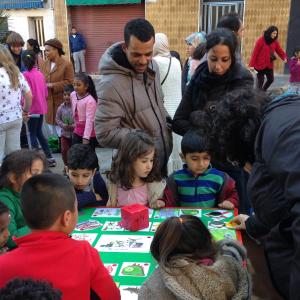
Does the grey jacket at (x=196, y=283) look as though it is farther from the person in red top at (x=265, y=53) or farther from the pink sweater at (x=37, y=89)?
the person in red top at (x=265, y=53)

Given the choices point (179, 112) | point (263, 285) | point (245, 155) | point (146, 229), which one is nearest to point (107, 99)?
point (179, 112)

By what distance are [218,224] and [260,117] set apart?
3.08 ft

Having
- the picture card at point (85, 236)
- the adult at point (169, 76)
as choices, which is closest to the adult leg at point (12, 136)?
the adult at point (169, 76)

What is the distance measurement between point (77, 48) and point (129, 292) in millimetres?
12939

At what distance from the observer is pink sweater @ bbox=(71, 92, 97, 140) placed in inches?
164

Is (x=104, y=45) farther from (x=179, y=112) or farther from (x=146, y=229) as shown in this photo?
(x=146, y=229)

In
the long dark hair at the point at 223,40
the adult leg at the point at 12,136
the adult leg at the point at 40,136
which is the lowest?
the adult leg at the point at 40,136

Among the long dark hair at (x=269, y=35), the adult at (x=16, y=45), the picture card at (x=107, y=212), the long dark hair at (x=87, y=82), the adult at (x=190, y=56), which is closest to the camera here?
the picture card at (x=107, y=212)

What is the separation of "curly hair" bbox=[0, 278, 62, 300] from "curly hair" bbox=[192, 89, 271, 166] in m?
0.77

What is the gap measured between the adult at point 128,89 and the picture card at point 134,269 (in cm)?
92

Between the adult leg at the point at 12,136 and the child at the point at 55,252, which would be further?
the adult leg at the point at 12,136

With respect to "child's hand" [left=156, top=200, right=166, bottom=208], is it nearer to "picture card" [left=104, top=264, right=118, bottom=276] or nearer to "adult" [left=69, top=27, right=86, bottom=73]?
"picture card" [left=104, top=264, right=118, bottom=276]

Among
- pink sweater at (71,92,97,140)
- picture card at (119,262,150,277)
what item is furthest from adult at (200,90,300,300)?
pink sweater at (71,92,97,140)

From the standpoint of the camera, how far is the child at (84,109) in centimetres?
418
